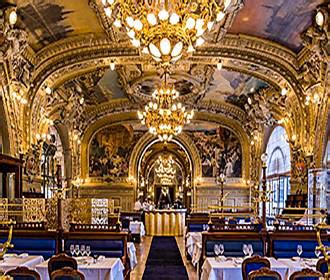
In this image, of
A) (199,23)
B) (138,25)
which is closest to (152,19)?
(138,25)

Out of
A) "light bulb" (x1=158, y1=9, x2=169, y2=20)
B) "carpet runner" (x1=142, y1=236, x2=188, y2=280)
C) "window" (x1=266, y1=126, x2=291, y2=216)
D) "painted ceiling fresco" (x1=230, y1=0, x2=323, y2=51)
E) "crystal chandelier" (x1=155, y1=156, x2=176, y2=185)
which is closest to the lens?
"light bulb" (x1=158, y1=9, x2=169, y2=20)

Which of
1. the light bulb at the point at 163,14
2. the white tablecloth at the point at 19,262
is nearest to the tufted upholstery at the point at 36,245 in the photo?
the white tablecloth at the point at 19,262

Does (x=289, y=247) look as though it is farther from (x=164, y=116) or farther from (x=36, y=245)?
(x=164, y=116)

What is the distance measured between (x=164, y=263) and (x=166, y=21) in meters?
6.72

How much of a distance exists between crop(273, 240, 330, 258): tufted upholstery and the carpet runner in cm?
217

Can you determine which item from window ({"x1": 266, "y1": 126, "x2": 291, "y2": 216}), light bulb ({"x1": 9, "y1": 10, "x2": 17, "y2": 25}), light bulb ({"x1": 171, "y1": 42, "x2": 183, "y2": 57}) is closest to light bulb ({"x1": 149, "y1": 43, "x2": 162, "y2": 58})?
light bulb ({"x1": 171, "y1": 42, "x2": 183, "y2": 57})

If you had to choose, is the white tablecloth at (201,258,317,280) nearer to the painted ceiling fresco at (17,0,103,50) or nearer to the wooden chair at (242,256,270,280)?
the wooden chair at (242,256,270,280)

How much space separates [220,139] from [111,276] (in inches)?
702

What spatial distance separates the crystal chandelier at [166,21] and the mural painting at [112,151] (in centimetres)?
1626

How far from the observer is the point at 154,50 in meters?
6.90

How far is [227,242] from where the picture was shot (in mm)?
8078

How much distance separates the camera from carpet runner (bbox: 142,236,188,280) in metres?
9.61

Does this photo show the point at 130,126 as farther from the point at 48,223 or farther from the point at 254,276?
the point at 254,276

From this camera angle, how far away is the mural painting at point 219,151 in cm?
2320
